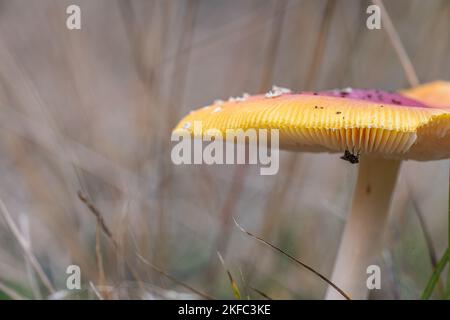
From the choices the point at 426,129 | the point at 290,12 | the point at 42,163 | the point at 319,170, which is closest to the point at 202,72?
the point at 319,170

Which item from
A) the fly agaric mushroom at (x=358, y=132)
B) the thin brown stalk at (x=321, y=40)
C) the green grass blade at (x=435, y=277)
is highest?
the thin brown stalk at (x=321, y=40)

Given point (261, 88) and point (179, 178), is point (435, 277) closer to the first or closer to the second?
point (261, 88)

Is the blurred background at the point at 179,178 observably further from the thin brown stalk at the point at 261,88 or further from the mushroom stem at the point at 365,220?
the mushroom stem at the point at 365,220

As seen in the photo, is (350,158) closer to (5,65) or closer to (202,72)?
(5,65)

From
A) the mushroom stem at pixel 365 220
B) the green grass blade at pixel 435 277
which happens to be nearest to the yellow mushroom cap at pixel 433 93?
the mushroom stem at pixel 365 220

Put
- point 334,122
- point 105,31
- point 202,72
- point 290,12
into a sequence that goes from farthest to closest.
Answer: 1. point 202,72
2. point 105,31
3. point 290,12
4. point 334,122

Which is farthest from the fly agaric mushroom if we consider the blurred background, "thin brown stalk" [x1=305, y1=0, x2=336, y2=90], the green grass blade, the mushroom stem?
"thin brown stalk" [x1=305, y1=0, x2=336, y2=90]

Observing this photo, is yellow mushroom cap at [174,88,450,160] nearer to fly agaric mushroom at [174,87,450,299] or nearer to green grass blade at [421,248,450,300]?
fly agaric mushroom at [174,87,450,299]

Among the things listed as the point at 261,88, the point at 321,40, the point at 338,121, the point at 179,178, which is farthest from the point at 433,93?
the point at 179,178
